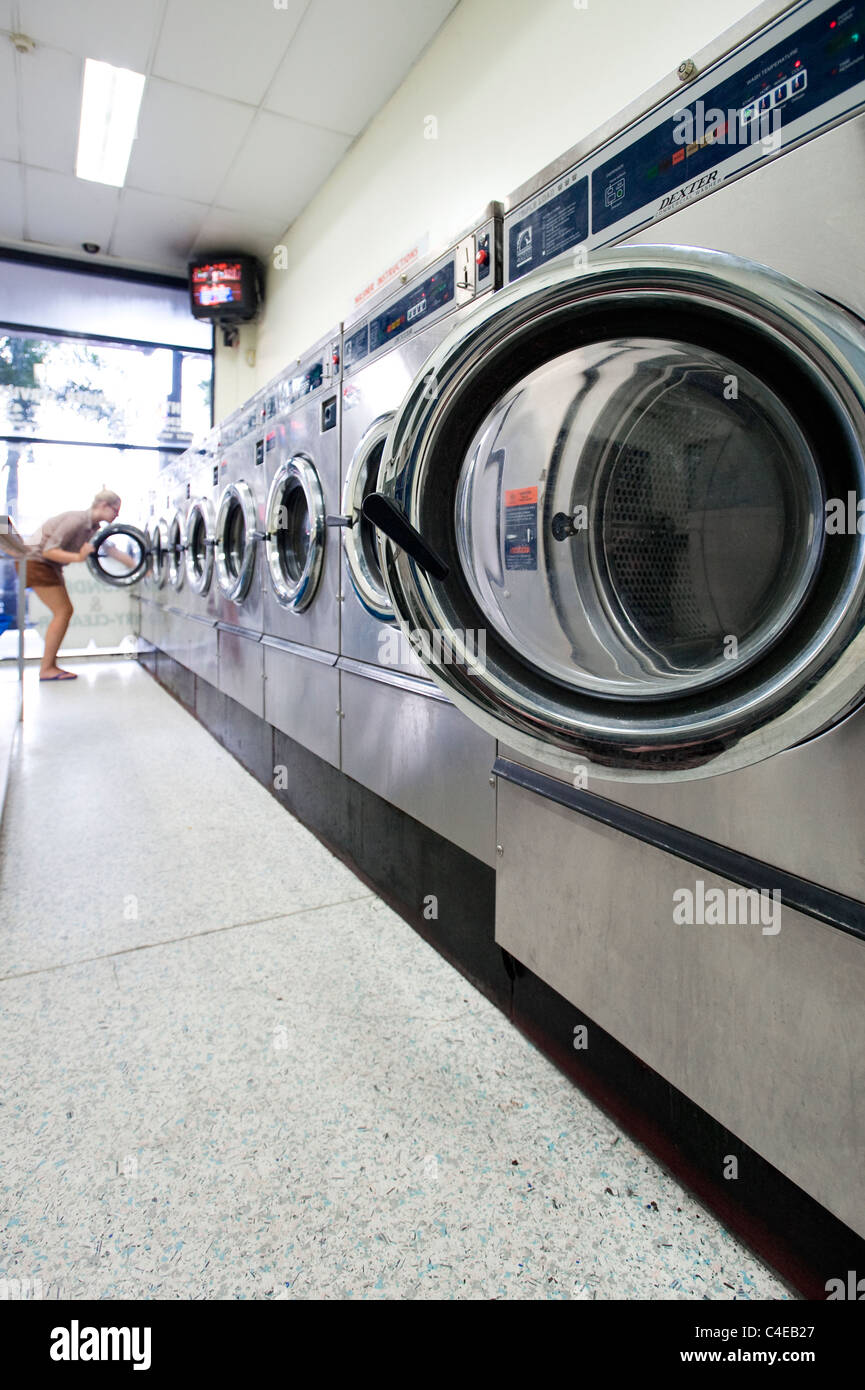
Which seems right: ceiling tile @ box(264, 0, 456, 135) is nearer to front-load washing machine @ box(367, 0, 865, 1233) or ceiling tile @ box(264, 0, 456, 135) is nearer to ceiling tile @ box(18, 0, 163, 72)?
ceiling tile @ box(18, 0, 163, 72)

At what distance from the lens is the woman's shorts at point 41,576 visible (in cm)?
503

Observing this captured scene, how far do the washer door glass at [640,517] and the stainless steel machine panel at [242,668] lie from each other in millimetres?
1764

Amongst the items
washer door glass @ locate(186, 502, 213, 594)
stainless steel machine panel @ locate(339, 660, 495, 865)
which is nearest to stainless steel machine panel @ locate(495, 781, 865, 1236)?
stainless steel machine panel @ locate(339, 660, 495, 865)

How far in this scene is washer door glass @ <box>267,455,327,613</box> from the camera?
2061 millimetres

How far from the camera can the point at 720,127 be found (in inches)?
33.9

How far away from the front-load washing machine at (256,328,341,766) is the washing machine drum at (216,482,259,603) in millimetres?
104

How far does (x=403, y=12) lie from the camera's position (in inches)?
112

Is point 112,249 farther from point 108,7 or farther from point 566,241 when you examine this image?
point 566,241

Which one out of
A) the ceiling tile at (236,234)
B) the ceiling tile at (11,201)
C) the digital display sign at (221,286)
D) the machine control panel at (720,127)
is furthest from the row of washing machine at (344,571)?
the ceiling tile at (11,201)

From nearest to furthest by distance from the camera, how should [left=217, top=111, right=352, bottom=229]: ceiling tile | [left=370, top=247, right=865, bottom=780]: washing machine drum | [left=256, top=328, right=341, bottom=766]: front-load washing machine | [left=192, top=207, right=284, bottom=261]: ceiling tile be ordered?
[left=370, top=247, right=865, bottom=780]: washing machine drum, [left=256, top=328, right=341, bottom=766]: front-load washing machine, [left=217, top=111, right=352, bottom=229]: ceiling tile, [left=192, top=207, right=284, bottom=261]: ceiling tile

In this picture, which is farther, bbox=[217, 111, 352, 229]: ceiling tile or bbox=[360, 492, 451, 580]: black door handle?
bbox=[217, 111, 352, 229]: ceiling tile

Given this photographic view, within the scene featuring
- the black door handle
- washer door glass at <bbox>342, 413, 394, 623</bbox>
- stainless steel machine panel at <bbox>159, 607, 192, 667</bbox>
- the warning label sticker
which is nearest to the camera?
the black door handle
